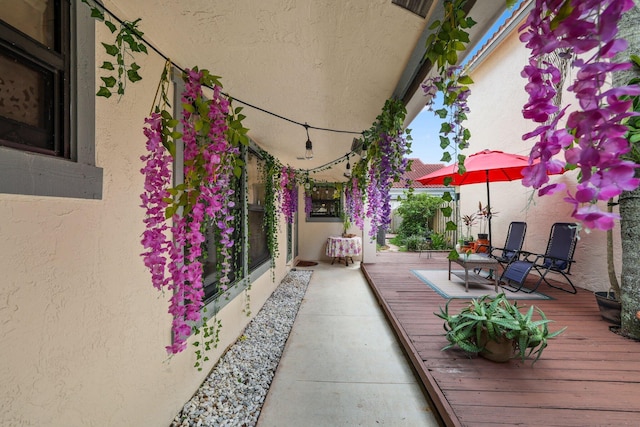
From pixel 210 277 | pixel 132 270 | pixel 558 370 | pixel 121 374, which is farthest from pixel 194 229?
pixel 558 370

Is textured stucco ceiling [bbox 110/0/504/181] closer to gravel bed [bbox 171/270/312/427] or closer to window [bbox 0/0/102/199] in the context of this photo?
window [bbox 0/0/102/199]

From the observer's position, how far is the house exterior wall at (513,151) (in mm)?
3686

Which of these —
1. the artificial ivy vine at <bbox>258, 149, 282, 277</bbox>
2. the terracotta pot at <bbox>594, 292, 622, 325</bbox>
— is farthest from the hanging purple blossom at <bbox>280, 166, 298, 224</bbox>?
the terracotta pot at <bbox>594, 292, 622, 325</bbox>

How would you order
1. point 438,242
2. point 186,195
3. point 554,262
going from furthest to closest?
point 438,242 < point 554,262 < point 186,195

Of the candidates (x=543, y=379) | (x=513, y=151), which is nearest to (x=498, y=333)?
(x=543, y=379)

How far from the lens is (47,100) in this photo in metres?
1.02

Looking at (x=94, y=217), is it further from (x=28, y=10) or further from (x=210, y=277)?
(x=210, y=277)

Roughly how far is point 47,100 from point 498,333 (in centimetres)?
288

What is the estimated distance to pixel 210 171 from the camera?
106 centimetres

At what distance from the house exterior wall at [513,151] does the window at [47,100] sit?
Answer: 15.4ft

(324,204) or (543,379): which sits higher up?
(324,204)

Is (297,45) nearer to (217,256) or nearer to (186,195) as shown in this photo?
(186,195)

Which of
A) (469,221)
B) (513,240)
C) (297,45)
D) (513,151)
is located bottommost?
(513,240)

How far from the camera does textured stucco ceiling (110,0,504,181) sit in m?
1.20
